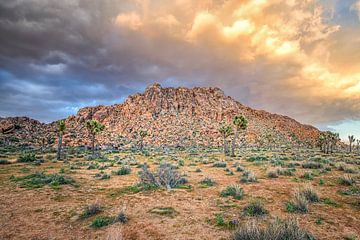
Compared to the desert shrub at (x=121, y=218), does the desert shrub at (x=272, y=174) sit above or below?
above

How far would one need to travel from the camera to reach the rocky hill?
271 ft

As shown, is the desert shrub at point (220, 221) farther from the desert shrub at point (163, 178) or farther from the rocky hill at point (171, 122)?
the rocky hill at point (171, 122)

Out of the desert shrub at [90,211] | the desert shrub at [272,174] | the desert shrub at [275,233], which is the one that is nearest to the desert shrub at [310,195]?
the desert shrub at [275,233]

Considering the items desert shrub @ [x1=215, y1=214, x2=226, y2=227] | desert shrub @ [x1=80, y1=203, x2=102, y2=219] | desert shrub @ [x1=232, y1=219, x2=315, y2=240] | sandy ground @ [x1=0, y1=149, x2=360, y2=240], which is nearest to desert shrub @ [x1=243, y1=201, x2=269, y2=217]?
sandy ground @ [x1=0, y1=149, x2=360, y2=240]

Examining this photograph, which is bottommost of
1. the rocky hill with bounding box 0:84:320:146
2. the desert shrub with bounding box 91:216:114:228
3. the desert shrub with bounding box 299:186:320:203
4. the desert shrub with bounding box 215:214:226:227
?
the desert shrub with bounding box 91:216:114:228

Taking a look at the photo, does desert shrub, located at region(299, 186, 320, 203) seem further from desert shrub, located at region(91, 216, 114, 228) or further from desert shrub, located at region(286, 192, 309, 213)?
desert shrub, located at region(91, 216, 114, 228)

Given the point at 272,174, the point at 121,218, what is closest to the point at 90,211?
the point at 121,218

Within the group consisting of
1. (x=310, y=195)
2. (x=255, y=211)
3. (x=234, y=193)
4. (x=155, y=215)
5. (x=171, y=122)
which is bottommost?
(x=155, y=215)

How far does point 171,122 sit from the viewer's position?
102688 mm

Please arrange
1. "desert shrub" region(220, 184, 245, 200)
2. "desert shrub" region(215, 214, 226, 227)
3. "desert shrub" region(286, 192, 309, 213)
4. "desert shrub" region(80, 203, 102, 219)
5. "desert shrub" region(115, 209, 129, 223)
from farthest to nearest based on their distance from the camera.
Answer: "desert shrub" region(220, 184, 245, 200), "desert shrub" region(80, 203, 102, 219), "desert shrub" region(286, 192, 309, 213), "desert shrub" region(115, 209, 129, 223), "desert shrub" region(215, 214, 226, 227)

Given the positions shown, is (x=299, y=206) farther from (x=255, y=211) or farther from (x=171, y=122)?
(x=171, y=122)

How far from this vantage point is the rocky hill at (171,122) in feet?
271

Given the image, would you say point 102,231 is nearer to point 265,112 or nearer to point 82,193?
point 82,193

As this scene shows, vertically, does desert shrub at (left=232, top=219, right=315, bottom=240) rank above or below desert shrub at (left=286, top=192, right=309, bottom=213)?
above
